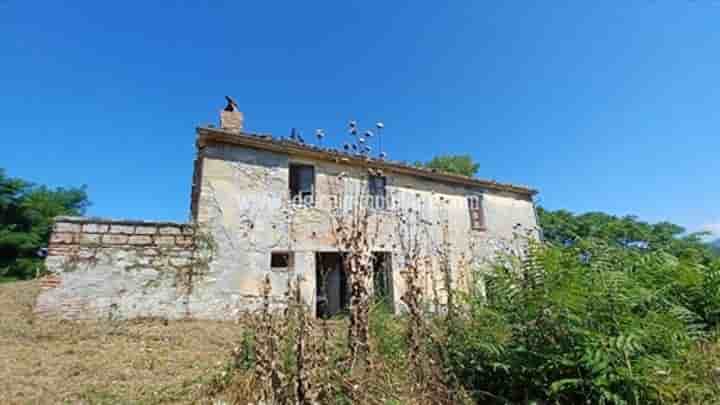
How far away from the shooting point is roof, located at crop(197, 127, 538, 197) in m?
8.00

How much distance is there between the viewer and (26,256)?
17.8 m

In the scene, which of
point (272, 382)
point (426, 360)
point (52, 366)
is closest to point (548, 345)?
point (426, 360)

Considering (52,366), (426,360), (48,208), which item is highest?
(48,208)

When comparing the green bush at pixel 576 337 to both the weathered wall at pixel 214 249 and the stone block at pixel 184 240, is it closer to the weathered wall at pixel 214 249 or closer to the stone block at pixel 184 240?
the weathered wall at pixel 214 249

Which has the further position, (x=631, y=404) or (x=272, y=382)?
(x=631, y=404)

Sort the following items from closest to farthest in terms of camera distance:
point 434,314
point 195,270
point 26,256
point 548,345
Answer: point 548,345, point 434,314, point 195,270, point 26,256

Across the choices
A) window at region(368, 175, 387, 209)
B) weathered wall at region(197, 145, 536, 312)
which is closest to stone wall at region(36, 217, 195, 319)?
weathered wall at region(197, 145, 536, 312)

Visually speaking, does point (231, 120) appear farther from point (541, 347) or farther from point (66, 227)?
point (541, 347)

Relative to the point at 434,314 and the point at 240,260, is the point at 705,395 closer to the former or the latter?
the point at 434,314

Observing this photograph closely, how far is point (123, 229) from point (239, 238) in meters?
2.35

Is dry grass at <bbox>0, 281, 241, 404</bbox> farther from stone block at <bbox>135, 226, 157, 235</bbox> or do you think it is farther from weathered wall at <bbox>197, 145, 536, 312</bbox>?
stone block at <bbox>135, 226, 157, 235</bbox>

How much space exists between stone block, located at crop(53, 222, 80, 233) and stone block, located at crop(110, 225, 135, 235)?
588 millimetres

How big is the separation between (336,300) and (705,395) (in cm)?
902

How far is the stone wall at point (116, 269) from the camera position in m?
6.29
